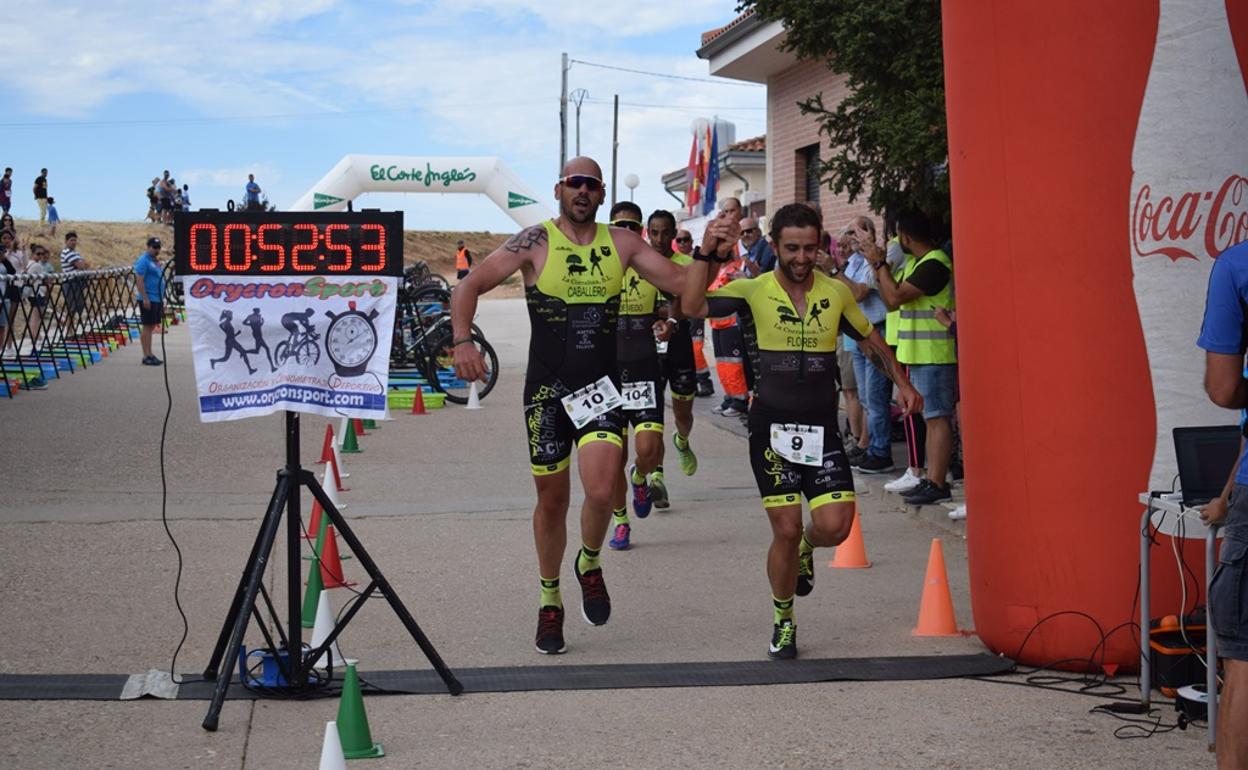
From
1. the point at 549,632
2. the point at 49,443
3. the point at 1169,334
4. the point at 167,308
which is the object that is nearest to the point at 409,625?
the point at 549,632

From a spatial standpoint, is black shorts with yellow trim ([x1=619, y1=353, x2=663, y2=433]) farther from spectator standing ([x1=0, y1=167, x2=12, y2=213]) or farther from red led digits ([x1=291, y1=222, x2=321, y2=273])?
spectator standing ([x1=0, y1=167, x2=12, y2=213])

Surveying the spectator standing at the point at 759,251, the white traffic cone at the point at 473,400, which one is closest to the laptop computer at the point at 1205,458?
the spectator standing at the point at 759,251

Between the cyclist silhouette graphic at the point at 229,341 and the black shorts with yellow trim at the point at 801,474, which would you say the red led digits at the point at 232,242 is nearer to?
the cyclist silhouette graphic at the point at 229,341

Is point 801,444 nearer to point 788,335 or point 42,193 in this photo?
point 788,335

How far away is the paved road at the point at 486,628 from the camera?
517 centimetres

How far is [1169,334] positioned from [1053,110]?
40.9 inches

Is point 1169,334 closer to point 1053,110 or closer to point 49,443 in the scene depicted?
point 1053,110

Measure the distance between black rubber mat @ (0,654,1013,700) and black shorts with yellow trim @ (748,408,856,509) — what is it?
28.1 inches

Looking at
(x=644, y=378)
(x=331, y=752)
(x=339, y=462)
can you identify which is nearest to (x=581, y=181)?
(x=644, y=378)

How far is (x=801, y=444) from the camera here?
637 cm

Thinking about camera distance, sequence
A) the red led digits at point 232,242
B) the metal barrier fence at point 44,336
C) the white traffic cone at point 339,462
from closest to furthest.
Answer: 1. the red led digits at point 232,242
2. the white traffic cone at point 339,462
3. the metal barrier fence at point 44,336

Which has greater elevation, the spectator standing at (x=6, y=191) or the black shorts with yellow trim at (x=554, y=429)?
the spectator standing at (x=6, y=191)

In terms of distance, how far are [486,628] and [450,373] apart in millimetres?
13636

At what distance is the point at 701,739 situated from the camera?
17.4ft
